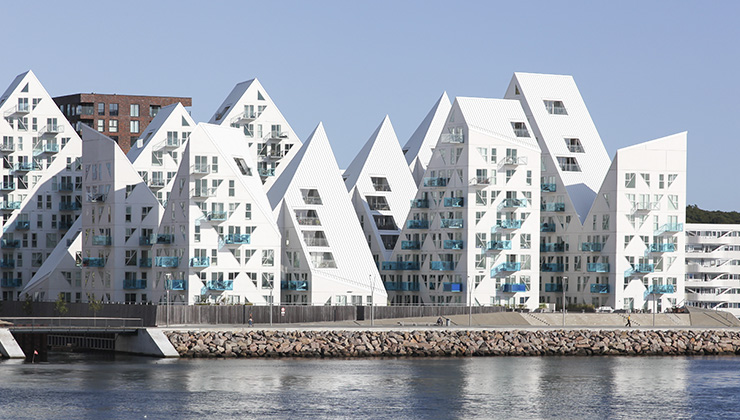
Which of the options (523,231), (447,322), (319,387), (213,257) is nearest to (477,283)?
(523,231)

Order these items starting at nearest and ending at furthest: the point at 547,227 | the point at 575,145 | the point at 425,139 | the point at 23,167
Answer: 1. the point at 547,227
2. the point at 23,167
3. the point at 575,145
4. the point at 425,139

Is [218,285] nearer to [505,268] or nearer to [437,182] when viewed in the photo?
[437,182]

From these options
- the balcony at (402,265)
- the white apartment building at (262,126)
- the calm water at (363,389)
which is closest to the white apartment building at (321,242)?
the balcony at (402,265)

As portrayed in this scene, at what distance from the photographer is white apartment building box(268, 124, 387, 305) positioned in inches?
5103

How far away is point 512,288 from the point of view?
441 feet

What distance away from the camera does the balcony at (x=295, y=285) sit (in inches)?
5098

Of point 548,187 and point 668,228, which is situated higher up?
point 548,187

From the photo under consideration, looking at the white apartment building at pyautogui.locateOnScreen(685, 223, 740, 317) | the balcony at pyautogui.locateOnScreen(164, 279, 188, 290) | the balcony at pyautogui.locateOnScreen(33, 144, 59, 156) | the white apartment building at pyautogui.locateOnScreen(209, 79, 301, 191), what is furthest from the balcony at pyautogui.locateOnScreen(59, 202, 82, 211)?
the white apartment building at pyautogui.locateOnScreen(685, 223, 740, 317)

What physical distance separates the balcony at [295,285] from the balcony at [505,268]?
17.7 m

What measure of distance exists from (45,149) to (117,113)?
26.5 m

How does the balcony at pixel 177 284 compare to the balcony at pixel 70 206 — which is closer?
the balcony at pixel 177 284

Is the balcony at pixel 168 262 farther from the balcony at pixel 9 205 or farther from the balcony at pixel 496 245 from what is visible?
the balcony at pixel 496 245

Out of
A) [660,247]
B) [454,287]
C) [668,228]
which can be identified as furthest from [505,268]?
[668,228]

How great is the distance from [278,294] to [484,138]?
23938mm
